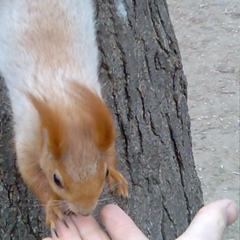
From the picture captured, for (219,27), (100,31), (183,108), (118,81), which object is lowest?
(219,27)

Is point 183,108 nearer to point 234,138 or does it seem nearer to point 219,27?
point 234,138

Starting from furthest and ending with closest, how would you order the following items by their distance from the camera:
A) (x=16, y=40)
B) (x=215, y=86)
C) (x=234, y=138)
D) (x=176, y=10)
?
(x=176, y=10) → (x=215, y=86) → (x=234, y=138) → (x=16, y=40)

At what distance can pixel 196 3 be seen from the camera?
5.04m

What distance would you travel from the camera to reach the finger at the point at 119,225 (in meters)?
1.50

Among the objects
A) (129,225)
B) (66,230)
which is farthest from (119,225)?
(66,230)

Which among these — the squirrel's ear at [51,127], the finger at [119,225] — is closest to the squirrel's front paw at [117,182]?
the finger at [119,225]

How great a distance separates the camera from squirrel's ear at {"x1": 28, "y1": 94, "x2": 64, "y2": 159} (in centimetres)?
144

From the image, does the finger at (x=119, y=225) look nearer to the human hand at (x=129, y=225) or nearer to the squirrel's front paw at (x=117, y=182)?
the human hand at (x=129, y=225)

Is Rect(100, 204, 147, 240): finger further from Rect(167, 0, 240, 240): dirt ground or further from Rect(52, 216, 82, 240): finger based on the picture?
Rect(167, 0, 240, 240): dirt ground

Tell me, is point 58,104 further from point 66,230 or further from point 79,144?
point 66,230

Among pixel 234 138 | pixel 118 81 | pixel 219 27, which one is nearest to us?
pixel 118 81

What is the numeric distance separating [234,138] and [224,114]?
0.78 feet

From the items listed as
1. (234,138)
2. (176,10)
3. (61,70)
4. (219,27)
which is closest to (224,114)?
(234,138)

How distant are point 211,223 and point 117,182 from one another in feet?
1.16
